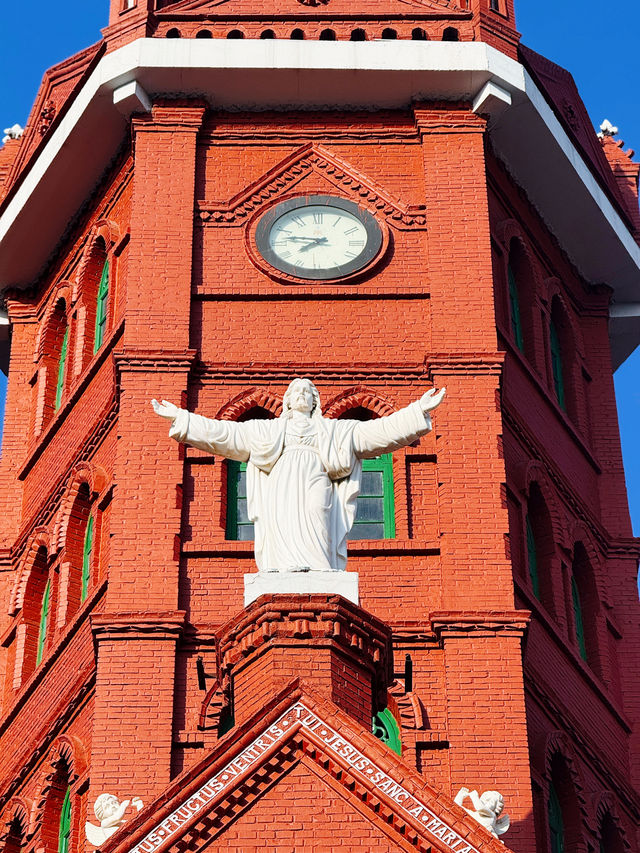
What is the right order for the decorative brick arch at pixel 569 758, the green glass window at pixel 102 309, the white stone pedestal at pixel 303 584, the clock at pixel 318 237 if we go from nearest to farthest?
1. the white stone pedestal at pixel 303 584
2. the decorative brick arch at pixel 569 758
3. the clock at pixel 318 237
4. the green glass window at pixel 102 309

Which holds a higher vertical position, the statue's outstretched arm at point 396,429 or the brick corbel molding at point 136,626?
the brick corbel molding at point 136,626

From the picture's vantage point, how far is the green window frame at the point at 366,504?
2475 centimetres

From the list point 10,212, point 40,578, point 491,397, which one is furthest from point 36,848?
point 10,212

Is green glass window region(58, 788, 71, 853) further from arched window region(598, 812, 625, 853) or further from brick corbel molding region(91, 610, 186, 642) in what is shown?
arched window region(598, 812, 625, 853)

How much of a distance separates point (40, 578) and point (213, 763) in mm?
10998

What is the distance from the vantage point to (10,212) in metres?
29.3

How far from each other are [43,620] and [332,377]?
15.3 ft

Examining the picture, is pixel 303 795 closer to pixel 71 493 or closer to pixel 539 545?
pixel 539 545

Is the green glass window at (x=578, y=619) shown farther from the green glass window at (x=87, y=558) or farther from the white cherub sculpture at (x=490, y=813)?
the white cherub sculpture at (x=490, y=813)

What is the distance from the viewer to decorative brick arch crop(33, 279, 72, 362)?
2953cm

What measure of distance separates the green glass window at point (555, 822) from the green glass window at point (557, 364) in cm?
609

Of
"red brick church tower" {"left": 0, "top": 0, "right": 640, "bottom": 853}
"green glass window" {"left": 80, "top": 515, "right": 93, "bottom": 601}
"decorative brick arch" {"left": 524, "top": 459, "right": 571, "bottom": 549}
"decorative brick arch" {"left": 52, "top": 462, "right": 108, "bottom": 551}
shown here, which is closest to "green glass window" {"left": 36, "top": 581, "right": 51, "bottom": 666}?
"red brick church tower" {"left": 0, "top": 0, "right": 640, "bottom": 853}

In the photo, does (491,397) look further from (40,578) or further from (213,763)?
(213,763)

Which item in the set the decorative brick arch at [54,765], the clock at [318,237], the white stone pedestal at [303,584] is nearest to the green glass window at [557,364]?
the clock at [318,237]
